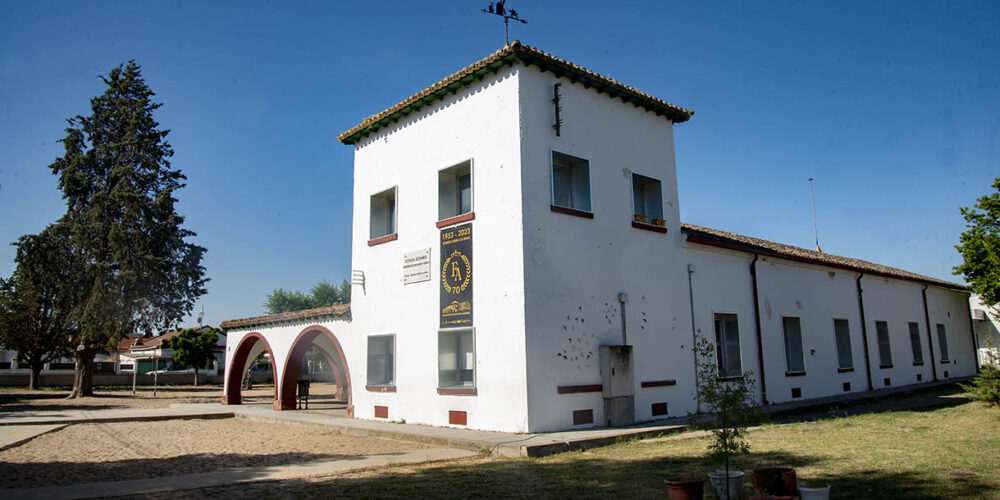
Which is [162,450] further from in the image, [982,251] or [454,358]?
[982,251]

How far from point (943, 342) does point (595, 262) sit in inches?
767

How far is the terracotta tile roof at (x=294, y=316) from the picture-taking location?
16.7m

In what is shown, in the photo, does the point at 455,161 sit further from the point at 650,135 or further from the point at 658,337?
the point at 658,337

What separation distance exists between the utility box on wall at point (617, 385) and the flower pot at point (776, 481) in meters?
6.62

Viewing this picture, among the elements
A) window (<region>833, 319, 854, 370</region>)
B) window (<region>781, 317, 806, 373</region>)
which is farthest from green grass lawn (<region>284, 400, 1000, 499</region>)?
window (<region>833, 319, 854, 370</region>)

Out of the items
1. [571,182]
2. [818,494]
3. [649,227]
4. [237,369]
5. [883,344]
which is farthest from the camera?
[237,369]

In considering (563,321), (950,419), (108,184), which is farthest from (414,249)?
(108,184)

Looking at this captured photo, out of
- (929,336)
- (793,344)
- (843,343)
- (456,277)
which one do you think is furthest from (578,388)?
(929,336)

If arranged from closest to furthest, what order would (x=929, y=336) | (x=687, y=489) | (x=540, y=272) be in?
(x=687, y=489), (x=540, y=272), (x=929, y=336)

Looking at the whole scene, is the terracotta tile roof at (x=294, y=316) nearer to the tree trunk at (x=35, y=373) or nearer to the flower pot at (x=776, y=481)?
the flower pot at (x=776, y=481)

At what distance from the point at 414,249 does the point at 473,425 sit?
14.0 ft

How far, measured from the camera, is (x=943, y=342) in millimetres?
24203

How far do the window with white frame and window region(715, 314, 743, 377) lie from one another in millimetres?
13750

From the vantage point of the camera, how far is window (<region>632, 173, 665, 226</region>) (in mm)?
14336
